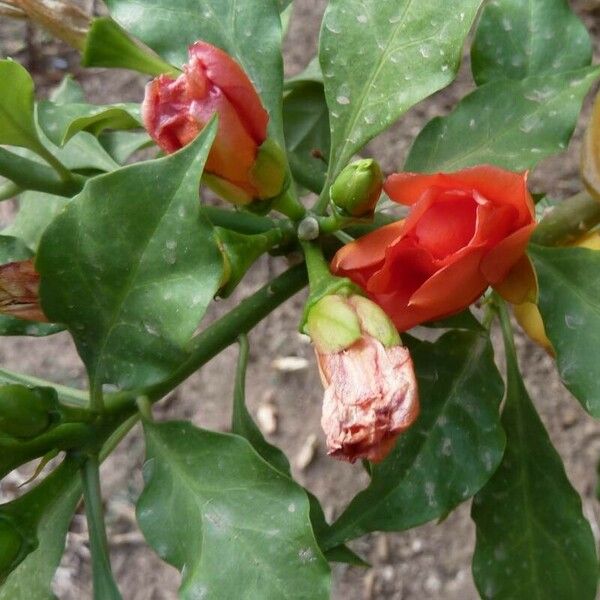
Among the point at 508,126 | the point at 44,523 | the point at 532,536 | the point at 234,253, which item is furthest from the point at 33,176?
the point at 532,536

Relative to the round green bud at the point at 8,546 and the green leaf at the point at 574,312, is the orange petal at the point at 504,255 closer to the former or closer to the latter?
the green leaf at the point at 574,312

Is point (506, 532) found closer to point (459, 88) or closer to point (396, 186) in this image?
point (396, 186)

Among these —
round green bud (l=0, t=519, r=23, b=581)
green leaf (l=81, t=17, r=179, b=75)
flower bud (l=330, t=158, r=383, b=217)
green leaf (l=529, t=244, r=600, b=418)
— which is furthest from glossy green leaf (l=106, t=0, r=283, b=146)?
round green bud (l=0, t=519, r=23, b=581)

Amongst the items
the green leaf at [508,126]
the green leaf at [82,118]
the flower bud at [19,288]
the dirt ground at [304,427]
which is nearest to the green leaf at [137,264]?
the flower bud at [19,288]

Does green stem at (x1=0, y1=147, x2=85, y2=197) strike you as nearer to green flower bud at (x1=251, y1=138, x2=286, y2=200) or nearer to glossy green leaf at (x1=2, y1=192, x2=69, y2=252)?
green flower bud at (x1=251, y1=138, x2=286, y2=200)

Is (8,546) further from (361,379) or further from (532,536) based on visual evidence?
(532,536)

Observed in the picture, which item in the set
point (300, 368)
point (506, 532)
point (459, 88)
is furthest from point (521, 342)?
point (506, 532)
